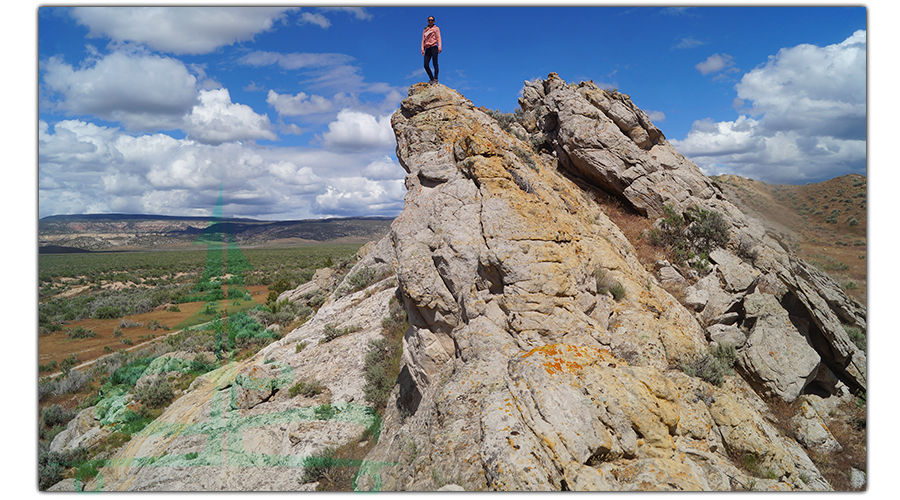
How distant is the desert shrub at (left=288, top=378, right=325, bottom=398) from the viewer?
948 centimetres

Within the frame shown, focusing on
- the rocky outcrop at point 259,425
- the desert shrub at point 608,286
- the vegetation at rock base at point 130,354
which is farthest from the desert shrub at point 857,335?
the vegetation at rock base at point 130,354

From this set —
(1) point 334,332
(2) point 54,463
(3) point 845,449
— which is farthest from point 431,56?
(2) point 54,463

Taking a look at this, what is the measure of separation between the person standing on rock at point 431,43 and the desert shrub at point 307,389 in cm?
895

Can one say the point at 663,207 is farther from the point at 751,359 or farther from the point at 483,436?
the point at 483,436

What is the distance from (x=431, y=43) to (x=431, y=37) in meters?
0.15

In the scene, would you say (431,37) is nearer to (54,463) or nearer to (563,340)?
(563,340)

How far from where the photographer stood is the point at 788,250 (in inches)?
394

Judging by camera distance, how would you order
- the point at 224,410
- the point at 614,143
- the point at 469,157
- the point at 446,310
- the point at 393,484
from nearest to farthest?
the point at 393,484 < the point at 446,310 < the point at 469,157 < the point at 224,410 < the point at 614,143

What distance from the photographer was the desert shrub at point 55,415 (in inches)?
508

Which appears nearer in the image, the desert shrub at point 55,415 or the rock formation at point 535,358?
the rock formation at point 535,358

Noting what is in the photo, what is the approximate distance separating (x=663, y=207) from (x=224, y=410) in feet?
43.5

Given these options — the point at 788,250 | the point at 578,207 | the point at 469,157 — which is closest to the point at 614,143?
the point at 578,207

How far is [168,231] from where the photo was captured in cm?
3750

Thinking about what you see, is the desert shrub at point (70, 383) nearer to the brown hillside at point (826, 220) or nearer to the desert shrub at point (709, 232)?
the desert shrub at point (709, 232)
